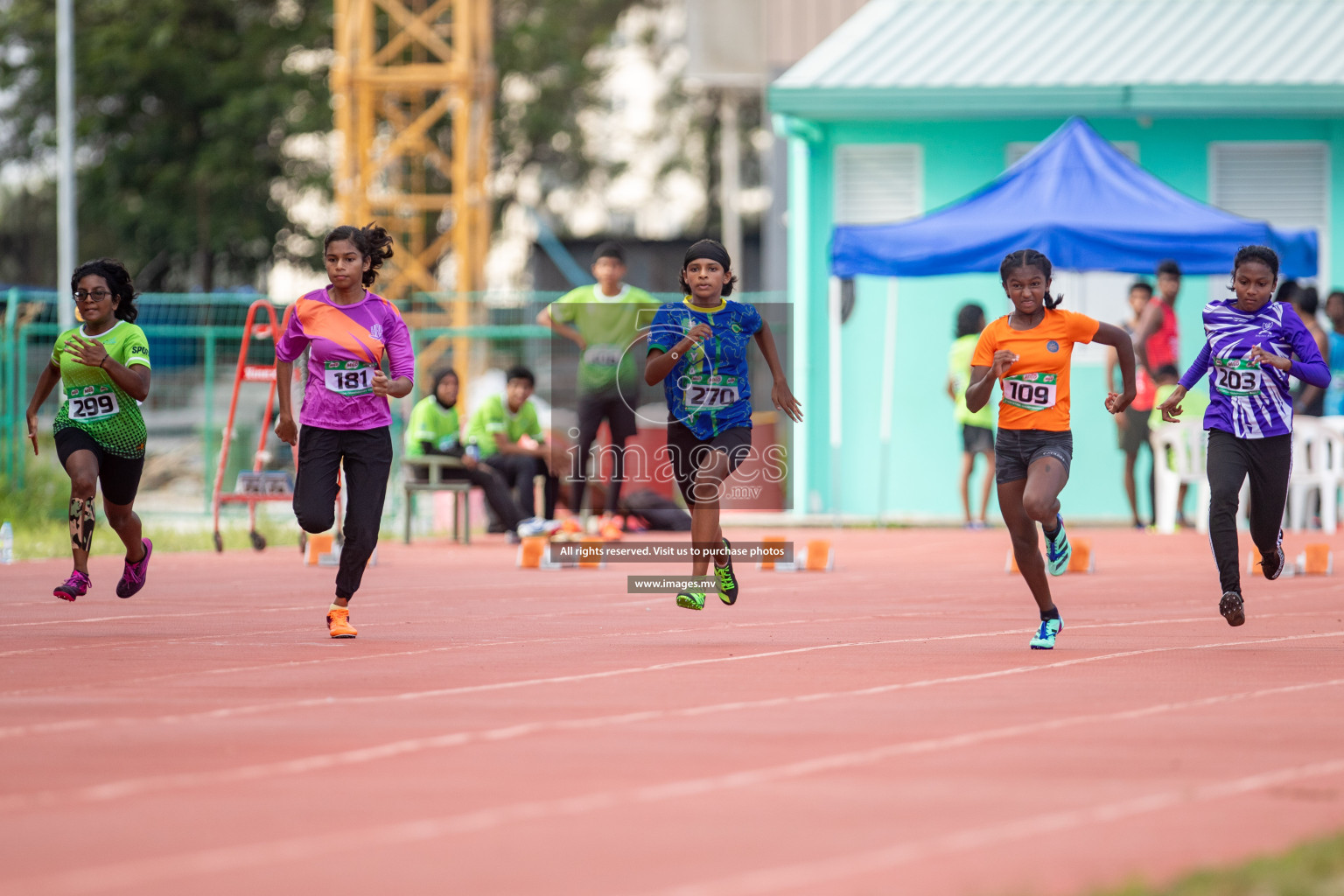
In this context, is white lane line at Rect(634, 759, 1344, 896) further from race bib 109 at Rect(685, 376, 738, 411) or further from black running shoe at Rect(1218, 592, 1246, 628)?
race bib 109 at Rect(685, 376, 738, 411)

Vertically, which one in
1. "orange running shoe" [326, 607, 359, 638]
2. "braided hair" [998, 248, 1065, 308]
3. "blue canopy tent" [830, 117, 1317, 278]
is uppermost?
"blue canopy tent" [830, 117, 1317, 278]

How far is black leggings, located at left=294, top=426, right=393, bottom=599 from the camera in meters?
9.09

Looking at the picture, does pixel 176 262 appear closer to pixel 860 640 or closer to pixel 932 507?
pixel 932 507

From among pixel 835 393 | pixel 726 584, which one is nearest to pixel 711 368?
pixel 726 584

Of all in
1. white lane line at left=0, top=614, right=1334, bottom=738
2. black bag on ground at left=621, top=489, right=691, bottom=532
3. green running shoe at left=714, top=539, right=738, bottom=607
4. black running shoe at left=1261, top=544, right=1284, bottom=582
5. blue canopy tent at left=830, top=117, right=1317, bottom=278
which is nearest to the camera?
white lane line at left=0, top=614, right=1334, bottom=738

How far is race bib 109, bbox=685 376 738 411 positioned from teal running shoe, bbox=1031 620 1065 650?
213cm

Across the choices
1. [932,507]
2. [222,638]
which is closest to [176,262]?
[932,507]

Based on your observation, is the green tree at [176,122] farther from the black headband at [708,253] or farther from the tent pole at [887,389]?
the black headband at [708,253]

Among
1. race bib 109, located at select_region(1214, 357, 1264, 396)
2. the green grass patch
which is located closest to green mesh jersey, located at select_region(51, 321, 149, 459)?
race bib 109, located at select_region(1214, 357, 1264, 396)

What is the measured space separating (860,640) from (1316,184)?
13.3 metres

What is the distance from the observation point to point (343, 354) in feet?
29.8

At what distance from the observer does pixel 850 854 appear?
4.48 m

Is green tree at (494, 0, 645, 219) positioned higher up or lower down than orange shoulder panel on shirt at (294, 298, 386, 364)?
higher up

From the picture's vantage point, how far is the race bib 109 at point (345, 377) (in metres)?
9.09
